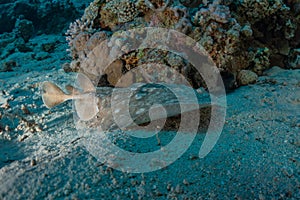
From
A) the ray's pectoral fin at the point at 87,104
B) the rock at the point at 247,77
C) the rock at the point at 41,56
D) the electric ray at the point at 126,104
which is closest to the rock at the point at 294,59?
the rock at the point at 247,77

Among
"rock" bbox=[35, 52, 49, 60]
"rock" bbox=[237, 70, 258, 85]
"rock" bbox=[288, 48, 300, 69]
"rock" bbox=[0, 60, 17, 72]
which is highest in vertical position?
"rock" bbox=[288, 48, 300, 69]

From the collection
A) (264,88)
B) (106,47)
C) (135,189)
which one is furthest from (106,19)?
(135,189)

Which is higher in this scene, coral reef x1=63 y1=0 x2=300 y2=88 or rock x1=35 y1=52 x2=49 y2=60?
coral reef x1=63 y1=0 x2=300 y2=88

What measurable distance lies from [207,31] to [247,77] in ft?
3.92

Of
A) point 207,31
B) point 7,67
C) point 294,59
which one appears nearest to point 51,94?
point 207,31

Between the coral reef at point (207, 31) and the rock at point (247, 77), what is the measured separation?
0.08m

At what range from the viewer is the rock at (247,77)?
464 centimetres

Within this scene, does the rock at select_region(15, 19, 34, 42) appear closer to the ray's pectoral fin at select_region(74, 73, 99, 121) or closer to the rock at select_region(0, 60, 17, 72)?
the rock at select_region(0, 60, 17, 72)

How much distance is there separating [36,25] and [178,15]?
411 inches

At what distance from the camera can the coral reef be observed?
451 cm

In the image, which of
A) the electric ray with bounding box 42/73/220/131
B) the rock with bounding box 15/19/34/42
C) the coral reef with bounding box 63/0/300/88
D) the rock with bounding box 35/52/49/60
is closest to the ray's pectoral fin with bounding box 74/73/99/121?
the electric ray with bounding box 42/73/220/131

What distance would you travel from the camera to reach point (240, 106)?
3.70 m

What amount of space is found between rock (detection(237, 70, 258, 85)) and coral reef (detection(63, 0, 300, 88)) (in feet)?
0.26

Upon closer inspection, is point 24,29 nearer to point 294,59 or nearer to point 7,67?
point 7,67
